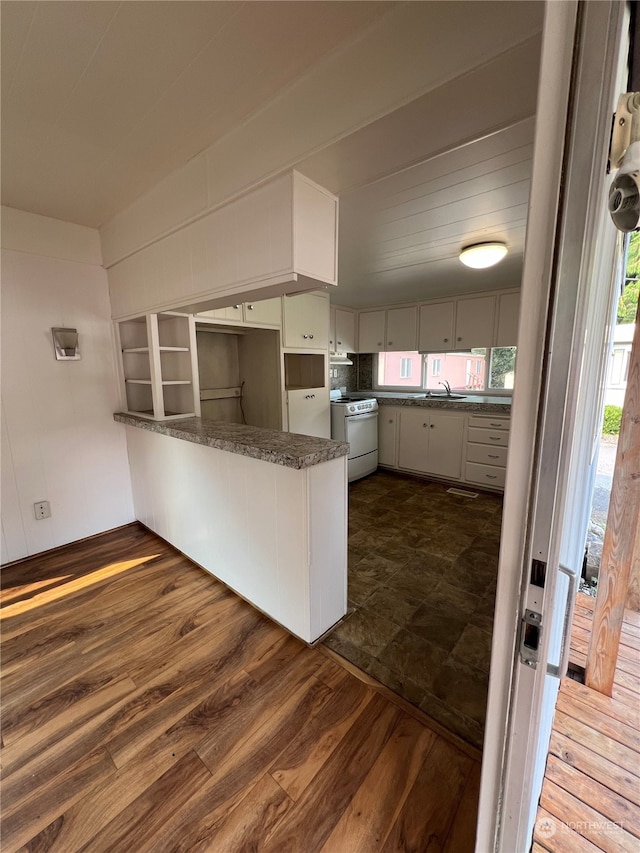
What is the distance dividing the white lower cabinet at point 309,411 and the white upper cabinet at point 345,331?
1.02 m

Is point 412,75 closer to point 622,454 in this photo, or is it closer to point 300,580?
point 622,454

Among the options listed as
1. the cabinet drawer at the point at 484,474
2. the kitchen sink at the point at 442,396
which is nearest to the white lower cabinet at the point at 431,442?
the cabinet drawer at the point at 484,474

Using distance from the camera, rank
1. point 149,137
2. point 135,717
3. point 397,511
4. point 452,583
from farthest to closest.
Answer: point 397,511, point 452,583, point 149,137, point 135,717

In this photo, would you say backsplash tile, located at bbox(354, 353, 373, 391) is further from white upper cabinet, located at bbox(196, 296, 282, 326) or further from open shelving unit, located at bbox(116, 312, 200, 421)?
open shelving unit, located at bbox(116, 312, 200, 421)

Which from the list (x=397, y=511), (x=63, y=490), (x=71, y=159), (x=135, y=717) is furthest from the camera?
(x=397, y=511)

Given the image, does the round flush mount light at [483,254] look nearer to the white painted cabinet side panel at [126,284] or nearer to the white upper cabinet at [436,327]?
the white upper cabinet at [436,327]

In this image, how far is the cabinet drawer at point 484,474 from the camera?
143 inches

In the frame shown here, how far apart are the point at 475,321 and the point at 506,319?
31 centimetres

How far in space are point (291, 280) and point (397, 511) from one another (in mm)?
2468

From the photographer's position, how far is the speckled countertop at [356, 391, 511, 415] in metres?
3.55

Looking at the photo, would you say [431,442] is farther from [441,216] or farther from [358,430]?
[441,216]

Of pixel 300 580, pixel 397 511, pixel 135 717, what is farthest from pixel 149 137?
pixel 397 511

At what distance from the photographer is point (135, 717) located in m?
1.35

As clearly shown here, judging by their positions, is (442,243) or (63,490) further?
(63,490)
